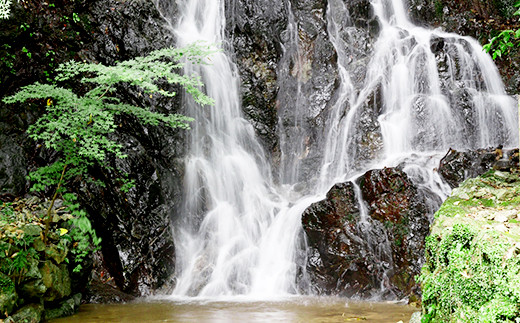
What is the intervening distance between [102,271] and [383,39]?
11111mm

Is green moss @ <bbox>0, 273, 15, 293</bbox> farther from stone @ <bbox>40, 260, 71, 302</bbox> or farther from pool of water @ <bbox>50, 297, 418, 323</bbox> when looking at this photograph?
pool of water @ <bbox>50, 297, 418, 323</bbox>

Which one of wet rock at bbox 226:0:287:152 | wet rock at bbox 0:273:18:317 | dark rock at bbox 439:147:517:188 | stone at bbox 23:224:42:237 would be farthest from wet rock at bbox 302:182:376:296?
wet rock at bbox 0:273:18:317

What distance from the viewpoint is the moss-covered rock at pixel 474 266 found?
3.21m

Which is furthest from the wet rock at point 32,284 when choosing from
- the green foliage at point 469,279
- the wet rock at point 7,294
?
the green foliage at point 469,279

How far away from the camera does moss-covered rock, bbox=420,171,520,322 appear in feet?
10.5

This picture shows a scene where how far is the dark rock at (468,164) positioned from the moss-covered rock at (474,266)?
4.23 metres

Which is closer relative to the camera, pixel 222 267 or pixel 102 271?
pixel 102 271

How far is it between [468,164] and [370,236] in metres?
2.64

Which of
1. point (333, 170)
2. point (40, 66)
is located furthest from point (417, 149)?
point (40, 66)

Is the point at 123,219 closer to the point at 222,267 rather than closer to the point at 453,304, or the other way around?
Answer: the point at 222,267

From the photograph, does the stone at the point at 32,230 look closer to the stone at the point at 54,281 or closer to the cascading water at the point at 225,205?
the stone at the point at 54,281

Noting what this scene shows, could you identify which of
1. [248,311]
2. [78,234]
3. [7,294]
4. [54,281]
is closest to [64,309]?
[54,281]

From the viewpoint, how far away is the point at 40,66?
9.66 meters

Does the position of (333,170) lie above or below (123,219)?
above
